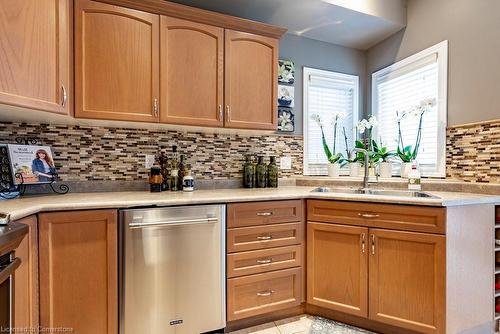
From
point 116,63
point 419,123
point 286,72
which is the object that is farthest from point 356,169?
point 116,63

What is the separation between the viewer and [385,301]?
1.72 m

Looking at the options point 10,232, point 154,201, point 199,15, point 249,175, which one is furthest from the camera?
point 249,175

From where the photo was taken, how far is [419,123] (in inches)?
92.7

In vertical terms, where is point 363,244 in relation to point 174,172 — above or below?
below

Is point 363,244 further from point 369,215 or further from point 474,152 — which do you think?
point 474,152

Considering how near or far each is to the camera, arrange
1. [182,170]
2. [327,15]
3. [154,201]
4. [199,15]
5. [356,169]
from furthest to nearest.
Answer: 1. [356,169]
2. [327,15]
3. [182,170]
4. [199,15]
5. [154,201]

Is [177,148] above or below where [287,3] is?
below

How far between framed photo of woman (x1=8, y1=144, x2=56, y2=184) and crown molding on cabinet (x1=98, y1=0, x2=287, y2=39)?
102 cm

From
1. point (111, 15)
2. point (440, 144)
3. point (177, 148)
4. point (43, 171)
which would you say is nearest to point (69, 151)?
point (43, 171)

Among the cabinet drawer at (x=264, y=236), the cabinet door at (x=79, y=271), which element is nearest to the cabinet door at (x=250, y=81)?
the cabinet drawer at (x=264, y=236)

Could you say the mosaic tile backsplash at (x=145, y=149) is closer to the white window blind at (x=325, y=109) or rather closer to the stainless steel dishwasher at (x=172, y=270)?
the stainless steel dishwasher at (x=172, y=270)

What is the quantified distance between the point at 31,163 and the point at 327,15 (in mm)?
2418

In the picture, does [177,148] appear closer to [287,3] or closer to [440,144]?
[287,3]

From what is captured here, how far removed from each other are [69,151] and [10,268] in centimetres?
113
